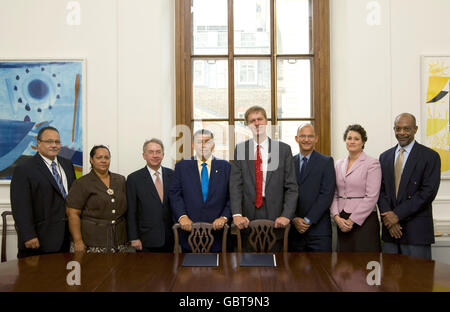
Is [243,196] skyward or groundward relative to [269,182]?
groundward

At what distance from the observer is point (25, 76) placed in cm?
414

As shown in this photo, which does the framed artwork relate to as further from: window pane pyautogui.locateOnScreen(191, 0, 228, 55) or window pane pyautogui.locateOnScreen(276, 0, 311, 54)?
window pane pyautogui.locateOnScreen(191, 0, 228, 55)

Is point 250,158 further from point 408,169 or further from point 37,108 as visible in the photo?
point 37,108

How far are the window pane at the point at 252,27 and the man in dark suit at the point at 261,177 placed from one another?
1.37 metres

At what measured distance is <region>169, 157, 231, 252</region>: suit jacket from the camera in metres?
3.23

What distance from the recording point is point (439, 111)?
161 inches

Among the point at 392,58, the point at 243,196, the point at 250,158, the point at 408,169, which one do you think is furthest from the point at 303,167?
the point at 392,58

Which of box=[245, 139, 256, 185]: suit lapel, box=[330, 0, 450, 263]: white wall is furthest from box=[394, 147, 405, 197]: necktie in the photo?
box=[245, 139, 256, 185]: suit lapel

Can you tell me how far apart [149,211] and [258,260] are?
1.25 meters

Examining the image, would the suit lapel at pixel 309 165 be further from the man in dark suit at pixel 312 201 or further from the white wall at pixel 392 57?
the white wall at pixel 392 57

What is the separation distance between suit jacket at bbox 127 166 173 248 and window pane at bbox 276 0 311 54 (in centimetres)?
213

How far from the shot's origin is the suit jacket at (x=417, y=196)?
3.09 meters

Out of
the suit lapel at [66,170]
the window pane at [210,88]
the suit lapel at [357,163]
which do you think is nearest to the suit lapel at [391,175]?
the suit lapel at [357,163]
